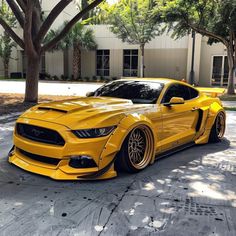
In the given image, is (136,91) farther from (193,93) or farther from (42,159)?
(42,159)

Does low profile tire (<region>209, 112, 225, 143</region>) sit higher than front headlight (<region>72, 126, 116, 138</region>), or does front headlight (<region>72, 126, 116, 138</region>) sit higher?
front headlight (<region>72, 126, 116, 138</region>)

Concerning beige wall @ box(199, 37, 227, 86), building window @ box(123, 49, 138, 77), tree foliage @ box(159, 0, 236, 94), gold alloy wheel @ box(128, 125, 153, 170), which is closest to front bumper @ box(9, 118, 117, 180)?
gold alloy wheel @ box(128, 125, 153, 170)

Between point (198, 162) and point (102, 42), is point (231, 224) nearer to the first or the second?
point (198, 162)

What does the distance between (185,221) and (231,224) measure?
18.4 inches

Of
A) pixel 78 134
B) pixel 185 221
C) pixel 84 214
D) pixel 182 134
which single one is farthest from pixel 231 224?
pixel 182 134

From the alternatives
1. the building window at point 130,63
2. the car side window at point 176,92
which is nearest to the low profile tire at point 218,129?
the car side window at point 176,92

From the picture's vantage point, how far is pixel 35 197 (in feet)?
13.1

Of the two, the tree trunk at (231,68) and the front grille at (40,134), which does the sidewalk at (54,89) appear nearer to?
the tree trunk at (231,68)

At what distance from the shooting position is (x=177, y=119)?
5.79m

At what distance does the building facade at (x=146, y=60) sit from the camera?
29109 mm

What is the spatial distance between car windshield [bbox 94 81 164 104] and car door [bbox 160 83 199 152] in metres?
0.19

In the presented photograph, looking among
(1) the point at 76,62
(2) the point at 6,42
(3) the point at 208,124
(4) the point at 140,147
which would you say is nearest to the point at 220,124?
(3) the point at 208,124

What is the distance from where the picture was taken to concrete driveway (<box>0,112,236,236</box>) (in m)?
3.29

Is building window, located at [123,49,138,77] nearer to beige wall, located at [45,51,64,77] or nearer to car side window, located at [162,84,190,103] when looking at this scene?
beige wall, located at [45,51,64,77]
